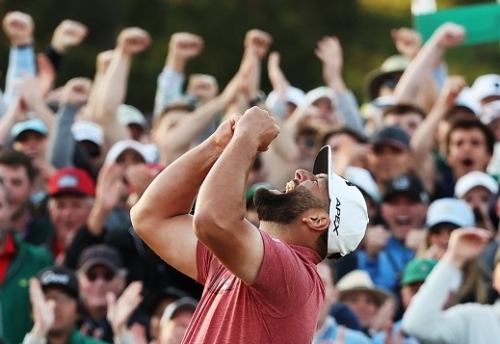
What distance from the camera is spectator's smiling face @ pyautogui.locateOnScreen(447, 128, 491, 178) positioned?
12.3 meters

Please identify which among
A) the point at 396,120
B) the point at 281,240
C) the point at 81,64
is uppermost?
the point at 281,240

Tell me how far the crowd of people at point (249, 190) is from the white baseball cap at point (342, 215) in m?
2.00

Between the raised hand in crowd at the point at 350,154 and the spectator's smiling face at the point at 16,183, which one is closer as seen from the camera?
the spectator's smiling face at the point at 16,183

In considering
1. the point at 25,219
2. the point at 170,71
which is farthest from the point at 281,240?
the point at 170,71

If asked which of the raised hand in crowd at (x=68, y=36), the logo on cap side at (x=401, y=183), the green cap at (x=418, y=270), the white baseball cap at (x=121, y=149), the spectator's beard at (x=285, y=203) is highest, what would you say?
the spectator's beard at (x=285, y=203)

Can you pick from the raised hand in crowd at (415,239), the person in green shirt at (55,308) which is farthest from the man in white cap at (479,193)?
the person in green shirt at (55,308)

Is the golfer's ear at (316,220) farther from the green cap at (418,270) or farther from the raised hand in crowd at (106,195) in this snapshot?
the raised hand in crowd at (106,195)

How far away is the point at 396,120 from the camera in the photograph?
42.8 ft

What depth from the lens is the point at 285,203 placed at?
24.2ft

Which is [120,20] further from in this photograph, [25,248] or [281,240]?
[281,240]

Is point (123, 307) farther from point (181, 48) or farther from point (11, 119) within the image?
point (181, 48)

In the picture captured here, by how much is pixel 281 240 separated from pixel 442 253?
3.90m

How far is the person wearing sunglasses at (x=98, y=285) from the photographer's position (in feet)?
35.8

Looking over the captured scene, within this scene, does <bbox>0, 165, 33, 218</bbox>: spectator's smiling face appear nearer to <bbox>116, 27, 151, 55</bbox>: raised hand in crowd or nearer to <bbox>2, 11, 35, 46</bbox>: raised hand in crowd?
<bbox>116, 27, 151, 55</bbox>: raised hand in crowd
